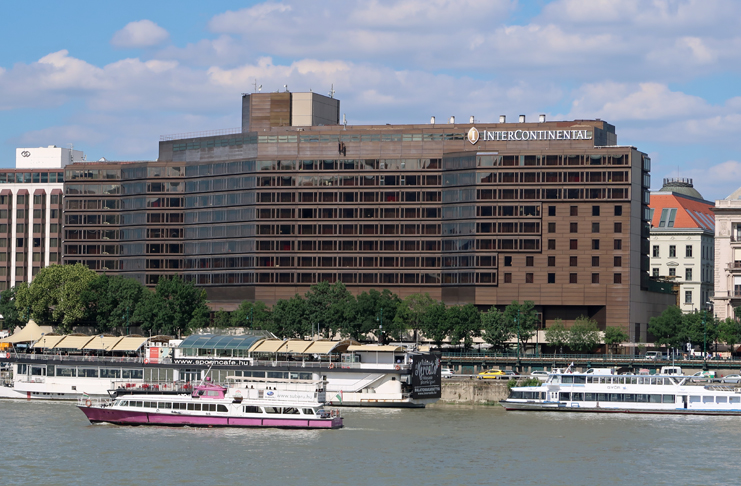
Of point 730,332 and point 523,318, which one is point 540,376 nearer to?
point 523,318

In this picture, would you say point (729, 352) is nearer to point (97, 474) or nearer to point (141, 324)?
point (141, 324)

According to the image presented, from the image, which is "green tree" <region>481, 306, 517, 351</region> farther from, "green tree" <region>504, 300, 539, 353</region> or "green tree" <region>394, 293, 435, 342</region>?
"green tree" <region>394, 293, 435, 342</region>

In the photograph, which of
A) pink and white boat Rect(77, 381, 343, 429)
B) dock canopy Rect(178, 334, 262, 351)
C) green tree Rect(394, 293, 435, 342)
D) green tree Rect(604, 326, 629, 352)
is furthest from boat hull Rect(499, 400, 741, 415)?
green tree Rect(604, 326, 629, 352)

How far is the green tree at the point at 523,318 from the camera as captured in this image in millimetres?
183600

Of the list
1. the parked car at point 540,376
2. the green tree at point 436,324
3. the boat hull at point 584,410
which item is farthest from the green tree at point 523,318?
the boat hull at point 584,410

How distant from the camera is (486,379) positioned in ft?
476

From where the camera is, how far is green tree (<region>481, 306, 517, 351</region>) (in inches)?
7185

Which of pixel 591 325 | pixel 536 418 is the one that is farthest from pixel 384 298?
pixel 536 418


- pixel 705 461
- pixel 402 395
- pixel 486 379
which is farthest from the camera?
pixel 486 379

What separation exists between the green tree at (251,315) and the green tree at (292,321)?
3.49 meters

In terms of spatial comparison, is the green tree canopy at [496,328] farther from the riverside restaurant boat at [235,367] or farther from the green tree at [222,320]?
the riverside restaurant boat at [235,367]

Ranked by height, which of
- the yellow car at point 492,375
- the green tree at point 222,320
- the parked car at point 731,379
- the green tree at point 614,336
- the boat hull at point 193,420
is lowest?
the boat hull at point 193,420

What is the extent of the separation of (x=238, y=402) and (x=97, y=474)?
27.8m

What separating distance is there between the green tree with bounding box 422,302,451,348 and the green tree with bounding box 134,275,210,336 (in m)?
35.0
